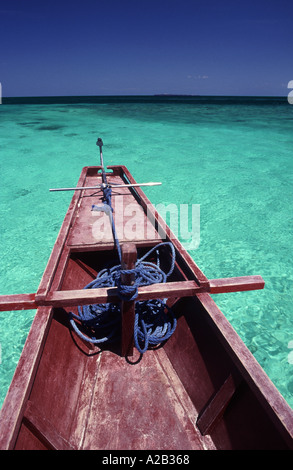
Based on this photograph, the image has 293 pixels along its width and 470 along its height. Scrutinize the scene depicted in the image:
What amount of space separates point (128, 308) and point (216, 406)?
93 centimetres

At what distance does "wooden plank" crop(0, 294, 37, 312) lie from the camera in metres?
1.91

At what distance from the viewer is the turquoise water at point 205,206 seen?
348 cm

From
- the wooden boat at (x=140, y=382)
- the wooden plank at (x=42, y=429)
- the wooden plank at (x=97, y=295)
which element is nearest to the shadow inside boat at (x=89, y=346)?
the wooden boat at (x=140, y=382)

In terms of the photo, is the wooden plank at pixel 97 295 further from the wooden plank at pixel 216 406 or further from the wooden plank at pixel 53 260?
the wooden plank at pixel 216 406

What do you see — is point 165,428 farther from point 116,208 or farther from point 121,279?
point 116,208

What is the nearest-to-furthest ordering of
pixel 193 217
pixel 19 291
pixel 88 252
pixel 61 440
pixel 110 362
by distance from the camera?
pixel 61 440
pixel 110 362
pixel 88 252
pixel 19 291
pixel 193 217

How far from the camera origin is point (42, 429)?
5.04 feet

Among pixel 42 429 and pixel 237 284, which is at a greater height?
pixel 237 284

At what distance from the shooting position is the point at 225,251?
206 inches

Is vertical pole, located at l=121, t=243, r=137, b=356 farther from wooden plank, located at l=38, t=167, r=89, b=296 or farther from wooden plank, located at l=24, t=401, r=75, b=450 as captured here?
wooden plank, located at l=24, t=401, r=75, b=450

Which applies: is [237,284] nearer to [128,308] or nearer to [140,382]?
[128,308]

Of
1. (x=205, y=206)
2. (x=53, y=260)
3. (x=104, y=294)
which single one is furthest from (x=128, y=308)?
(x=205, y=206)
